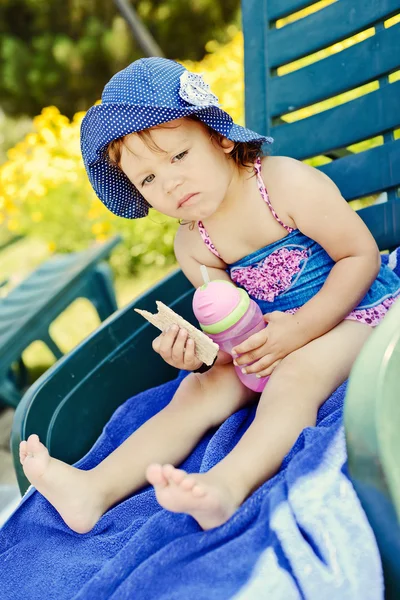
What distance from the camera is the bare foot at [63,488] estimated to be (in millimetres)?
1240

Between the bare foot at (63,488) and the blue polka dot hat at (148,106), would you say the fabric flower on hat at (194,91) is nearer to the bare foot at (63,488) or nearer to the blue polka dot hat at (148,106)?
the blue polka dot hat at (148,106)

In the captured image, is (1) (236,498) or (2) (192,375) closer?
(1) (236,498)

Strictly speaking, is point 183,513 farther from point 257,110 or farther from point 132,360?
point 257,110

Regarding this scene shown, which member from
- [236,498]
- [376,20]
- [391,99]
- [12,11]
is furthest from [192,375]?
[12,11]

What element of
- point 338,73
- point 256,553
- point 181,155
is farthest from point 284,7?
point 256,553

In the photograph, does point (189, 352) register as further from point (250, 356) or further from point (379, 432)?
point (379, 432)

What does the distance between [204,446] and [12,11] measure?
17.9ft

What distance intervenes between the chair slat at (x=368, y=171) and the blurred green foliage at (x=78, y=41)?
3793 millimetres

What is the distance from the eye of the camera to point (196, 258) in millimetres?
1611

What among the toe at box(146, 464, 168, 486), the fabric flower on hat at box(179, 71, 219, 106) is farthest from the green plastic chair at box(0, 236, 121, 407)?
the toe at box(146, 464, 168, 486)

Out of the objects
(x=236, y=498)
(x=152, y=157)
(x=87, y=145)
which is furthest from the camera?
(x=87, y=145)

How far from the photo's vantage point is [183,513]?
1063mm

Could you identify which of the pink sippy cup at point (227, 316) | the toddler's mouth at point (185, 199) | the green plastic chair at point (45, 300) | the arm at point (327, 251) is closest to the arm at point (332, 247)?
the arm at point (327, 251)

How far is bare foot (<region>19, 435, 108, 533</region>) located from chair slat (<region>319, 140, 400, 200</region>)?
1010mm
